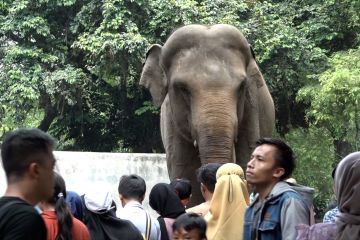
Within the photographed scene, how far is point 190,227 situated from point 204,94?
507 centimetres

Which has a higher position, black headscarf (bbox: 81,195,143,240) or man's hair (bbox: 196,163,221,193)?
man's hair (bbox: 196,163,221,193)

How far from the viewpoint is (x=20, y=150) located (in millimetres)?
3166

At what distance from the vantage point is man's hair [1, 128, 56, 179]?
315 cm

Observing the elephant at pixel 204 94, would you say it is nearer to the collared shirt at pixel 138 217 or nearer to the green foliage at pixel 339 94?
the collared shirt at pixel 138 217

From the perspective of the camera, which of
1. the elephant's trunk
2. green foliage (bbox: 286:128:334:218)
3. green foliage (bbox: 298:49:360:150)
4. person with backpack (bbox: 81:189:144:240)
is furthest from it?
green foliage (bbox: 286:128:334:218)

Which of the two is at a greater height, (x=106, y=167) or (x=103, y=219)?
(x=103, y=219)

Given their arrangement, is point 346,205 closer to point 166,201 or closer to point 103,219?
point 103,219

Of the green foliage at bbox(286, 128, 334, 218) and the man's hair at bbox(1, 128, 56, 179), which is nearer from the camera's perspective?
the man's hair at bbox(1, 128, 56, 179)

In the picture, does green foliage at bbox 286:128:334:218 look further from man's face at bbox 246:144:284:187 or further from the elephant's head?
man's face at bbox 246:144:284:187

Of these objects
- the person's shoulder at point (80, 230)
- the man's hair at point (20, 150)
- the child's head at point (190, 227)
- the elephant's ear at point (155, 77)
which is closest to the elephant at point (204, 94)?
the elephant's ear at point (155, 77)

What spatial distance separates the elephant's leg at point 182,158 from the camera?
10008 mm

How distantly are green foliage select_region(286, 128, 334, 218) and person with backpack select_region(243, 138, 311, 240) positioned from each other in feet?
50.6

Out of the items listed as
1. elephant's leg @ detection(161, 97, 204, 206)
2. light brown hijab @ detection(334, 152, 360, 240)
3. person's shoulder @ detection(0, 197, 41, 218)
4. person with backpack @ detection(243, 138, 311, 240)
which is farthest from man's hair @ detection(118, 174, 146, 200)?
elephant's leg @ detection(161, 97, 204, 206)

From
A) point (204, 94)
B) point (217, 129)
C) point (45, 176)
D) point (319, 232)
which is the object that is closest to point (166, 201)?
point (319, 232)
